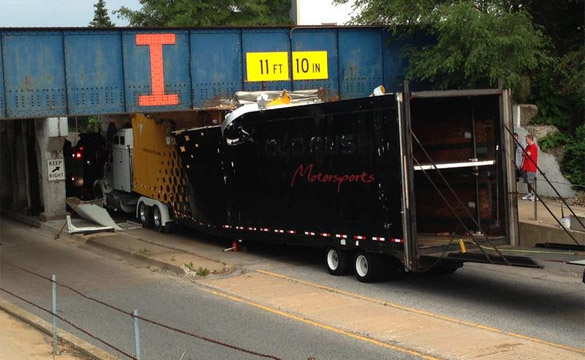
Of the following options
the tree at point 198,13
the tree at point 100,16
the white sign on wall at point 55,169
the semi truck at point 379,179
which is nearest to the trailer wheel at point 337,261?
the semi truck at point 379,179

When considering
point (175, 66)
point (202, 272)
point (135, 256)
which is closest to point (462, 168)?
point (202, 272)

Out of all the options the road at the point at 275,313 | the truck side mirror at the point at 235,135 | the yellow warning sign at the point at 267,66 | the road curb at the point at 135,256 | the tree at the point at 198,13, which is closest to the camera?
the road at the point at 275,313

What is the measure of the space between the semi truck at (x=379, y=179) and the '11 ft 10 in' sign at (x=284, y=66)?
4868mm

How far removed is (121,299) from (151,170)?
979 centimetres

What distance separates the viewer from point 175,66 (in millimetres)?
21812

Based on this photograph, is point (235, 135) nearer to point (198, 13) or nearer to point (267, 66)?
point (267, 66)

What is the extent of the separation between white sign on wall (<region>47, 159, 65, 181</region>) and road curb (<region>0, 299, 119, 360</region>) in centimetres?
1335

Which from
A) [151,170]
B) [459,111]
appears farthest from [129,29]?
[459,111]

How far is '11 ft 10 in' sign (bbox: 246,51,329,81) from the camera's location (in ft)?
75.5

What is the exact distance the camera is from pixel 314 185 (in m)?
15.6

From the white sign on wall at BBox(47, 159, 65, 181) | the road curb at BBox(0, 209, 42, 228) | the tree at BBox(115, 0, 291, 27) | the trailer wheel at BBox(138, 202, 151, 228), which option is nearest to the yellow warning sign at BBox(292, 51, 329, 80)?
the trailer wheel at BBox(138, 202, 151, 228)

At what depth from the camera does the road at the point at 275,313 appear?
10609 millimetres

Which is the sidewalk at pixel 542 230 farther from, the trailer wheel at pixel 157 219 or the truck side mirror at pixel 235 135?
the trailer wheel at pixel 157 219

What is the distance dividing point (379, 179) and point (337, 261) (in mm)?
2426
